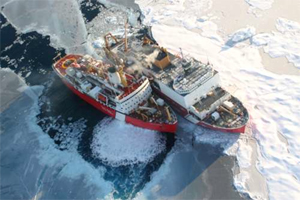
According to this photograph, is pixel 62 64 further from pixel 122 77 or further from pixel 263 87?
pixel 263 87

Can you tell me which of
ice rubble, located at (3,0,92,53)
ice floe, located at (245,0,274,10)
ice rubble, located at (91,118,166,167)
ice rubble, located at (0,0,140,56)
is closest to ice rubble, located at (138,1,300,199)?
ice floe, located at (245,0,274,10)

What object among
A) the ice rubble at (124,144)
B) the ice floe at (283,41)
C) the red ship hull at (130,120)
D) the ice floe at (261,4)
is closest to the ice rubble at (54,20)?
the red ship hull at (130,120)

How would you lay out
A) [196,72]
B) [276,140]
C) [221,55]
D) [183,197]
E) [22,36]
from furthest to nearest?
[22,36] < [221,55] < [196,72] < [276,140] < [183,197]

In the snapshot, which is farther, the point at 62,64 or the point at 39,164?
the point at 62,64

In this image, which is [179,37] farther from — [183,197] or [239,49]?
[183,197]

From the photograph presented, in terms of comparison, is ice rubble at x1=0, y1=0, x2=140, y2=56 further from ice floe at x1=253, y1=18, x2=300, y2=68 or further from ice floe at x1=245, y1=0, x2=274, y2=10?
ice floe at x1=253, y1=18, x2=300, y2=68

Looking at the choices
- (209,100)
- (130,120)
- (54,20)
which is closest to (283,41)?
(209,100)

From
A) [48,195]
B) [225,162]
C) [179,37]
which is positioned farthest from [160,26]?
[48,195]
